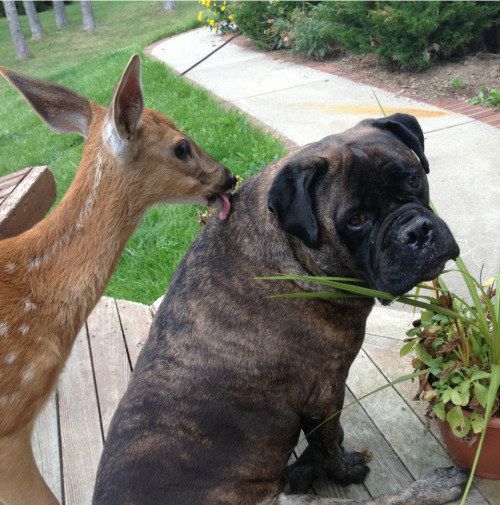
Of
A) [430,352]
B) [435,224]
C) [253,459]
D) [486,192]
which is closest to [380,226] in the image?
[435,224]

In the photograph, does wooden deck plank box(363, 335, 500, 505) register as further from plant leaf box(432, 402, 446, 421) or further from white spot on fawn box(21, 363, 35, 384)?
white spot on fawn box(21, 363, 35, 384)

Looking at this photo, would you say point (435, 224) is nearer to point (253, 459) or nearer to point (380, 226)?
point (380, 226)

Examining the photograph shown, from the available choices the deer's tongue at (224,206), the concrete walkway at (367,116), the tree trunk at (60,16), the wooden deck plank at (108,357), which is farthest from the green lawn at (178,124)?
the tree trunk at (60,16)

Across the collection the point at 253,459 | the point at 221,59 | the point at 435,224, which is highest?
the point at 435,224

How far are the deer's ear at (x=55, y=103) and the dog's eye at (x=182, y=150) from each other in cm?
48

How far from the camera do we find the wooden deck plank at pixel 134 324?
410cm

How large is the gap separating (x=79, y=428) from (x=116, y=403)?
249mm

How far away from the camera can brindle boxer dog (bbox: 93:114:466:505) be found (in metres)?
2.41

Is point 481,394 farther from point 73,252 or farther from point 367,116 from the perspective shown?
point 367,116

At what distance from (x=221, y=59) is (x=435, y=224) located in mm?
9738

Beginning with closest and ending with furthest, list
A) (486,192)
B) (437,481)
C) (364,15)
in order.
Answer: (437,481) → (486,192) → (364,15)

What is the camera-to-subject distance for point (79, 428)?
11.8 ft

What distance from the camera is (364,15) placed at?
326 inches

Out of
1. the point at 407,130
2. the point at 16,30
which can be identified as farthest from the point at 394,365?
the point at 16,30
